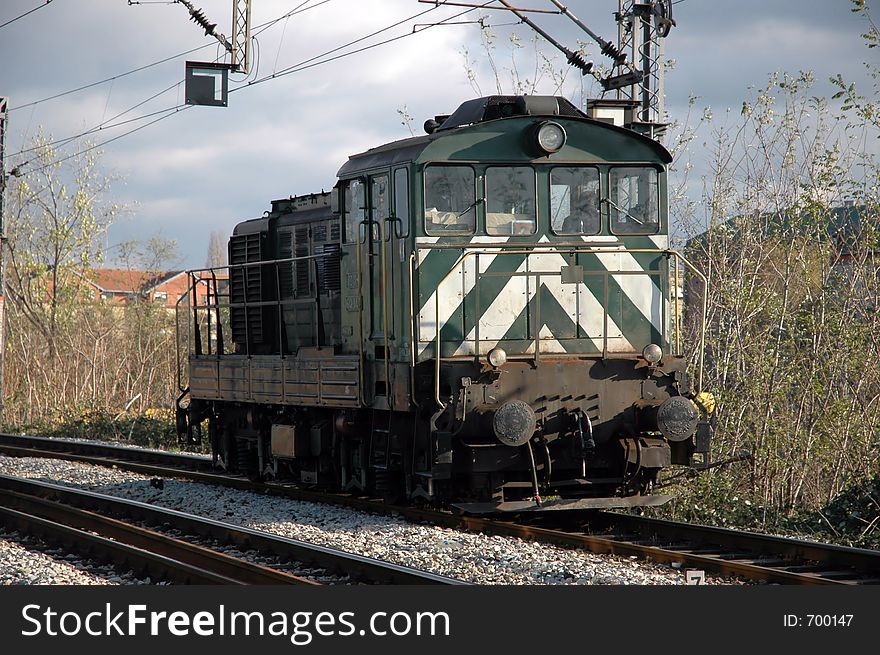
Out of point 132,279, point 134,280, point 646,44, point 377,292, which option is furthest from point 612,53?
point 134,280

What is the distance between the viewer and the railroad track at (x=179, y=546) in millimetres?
7715

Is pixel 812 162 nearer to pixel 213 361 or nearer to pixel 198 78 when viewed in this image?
pixel 213 361

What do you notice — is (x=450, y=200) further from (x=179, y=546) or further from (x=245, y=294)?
(x=245, y=294)

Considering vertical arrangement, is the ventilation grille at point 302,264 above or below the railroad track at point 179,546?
above

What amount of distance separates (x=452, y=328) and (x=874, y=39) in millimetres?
5963

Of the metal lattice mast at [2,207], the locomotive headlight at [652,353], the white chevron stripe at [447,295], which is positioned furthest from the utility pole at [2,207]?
the locomotive headlight at [652,353]

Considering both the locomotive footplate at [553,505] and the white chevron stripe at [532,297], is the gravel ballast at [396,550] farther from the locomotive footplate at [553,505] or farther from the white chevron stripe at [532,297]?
the white chevron stripe at [532,297]

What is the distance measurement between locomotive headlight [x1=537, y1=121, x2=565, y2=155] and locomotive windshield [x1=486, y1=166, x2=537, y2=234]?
254 millimetres

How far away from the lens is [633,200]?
1045 centimetres

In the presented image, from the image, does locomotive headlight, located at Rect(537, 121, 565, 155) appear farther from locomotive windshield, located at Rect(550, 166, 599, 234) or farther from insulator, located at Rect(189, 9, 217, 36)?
insulator, located at Rect(189, 9, 217, 36)

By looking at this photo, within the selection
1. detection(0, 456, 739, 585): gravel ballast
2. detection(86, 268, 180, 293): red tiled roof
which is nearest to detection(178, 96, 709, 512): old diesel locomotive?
detection(0, 456, 739, 585): gravel ballast

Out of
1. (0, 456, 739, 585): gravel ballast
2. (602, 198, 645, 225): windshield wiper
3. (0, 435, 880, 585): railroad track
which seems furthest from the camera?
(602, 198, 645, 225): windshield wiper

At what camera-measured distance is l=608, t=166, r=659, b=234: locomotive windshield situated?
10.4m

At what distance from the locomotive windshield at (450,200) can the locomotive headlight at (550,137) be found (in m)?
0.70
